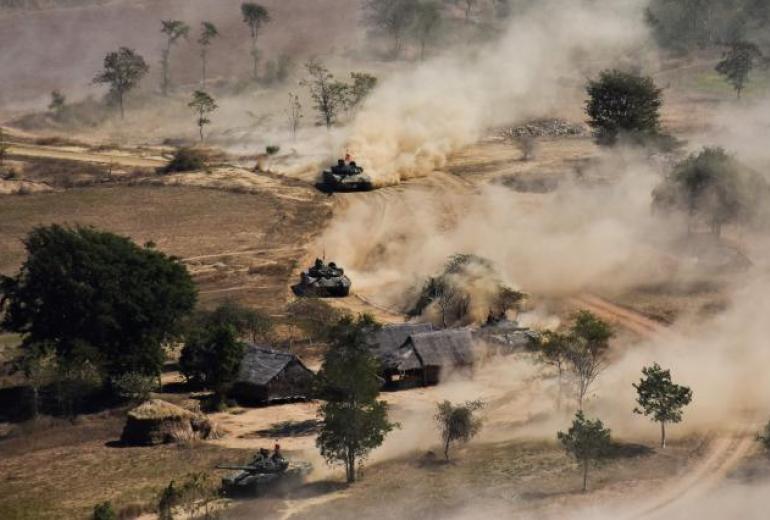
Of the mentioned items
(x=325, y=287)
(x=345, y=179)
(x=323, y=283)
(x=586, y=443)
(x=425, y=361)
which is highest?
(x=345, y=179)

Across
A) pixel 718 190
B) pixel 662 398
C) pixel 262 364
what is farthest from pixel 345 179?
pixel 662 398

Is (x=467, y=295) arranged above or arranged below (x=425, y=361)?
above

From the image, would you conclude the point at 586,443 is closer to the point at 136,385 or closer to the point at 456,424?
the point at 456,424

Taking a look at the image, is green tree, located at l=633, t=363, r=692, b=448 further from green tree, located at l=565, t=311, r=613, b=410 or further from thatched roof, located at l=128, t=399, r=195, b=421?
thatched roof, located at l=128, t=399, r=195, b=421

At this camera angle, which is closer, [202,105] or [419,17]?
[202,105]

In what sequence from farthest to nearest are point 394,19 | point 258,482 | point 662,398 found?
point 394,19
point 662,398
point 258,482

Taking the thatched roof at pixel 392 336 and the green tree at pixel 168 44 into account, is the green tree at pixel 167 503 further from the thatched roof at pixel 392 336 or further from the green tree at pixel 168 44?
the green tree at pixel 168 44

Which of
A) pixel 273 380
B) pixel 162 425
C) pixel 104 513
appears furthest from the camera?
pixel 273 380

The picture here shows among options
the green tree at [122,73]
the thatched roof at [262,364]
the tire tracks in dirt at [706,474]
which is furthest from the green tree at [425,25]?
the tire tracks in dirt at [706,474]
